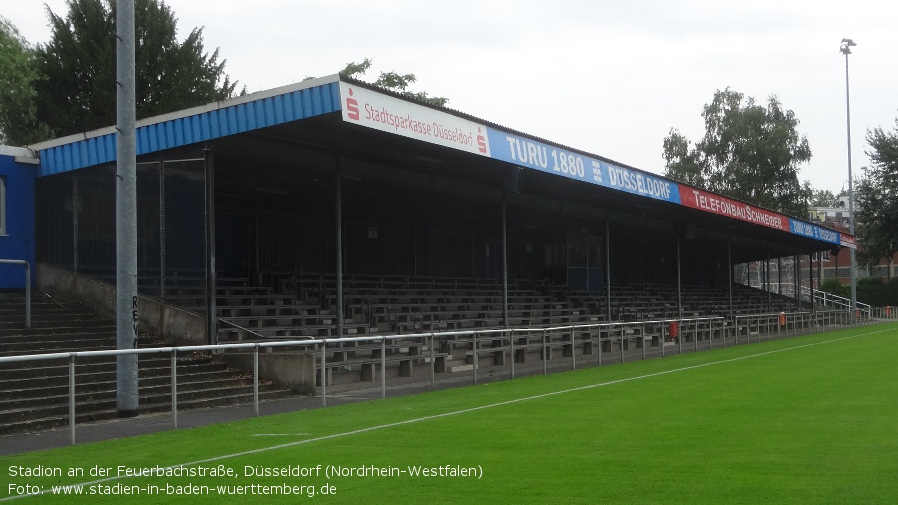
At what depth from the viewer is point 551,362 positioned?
21406 mm

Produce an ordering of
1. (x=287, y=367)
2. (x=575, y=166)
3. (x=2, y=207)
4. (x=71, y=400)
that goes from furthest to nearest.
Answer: (x=575, y=166), (x=2, y=207), (x=287, y=367), (x=71, y=400)

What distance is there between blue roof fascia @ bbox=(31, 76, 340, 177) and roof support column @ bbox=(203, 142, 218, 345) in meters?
0.50

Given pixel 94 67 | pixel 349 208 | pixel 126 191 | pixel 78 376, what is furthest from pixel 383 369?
pixel 94 67

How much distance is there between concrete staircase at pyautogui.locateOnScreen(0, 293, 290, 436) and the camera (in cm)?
1073

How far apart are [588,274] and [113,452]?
1143 inches

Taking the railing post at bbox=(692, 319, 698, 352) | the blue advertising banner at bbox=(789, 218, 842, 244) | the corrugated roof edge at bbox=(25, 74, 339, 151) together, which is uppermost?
the corrugated roof edge at bbox=(25, 74, 339, 151)

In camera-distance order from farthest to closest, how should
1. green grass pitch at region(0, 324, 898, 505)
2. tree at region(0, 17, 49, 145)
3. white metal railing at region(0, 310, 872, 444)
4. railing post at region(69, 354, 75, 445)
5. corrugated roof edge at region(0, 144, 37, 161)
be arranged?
tree at region(0, 17, 49, 145) < corrugated roof edge at region(0, 144, 37, 161) < white metal railing at region(0, 310, 872, 444) < railing post at region(69, 354, 75, 445) < green grass pitch at region(0, 324, 898, 505)

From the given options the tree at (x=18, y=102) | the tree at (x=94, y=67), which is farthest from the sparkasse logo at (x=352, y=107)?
the tree at (x=18, y=102)

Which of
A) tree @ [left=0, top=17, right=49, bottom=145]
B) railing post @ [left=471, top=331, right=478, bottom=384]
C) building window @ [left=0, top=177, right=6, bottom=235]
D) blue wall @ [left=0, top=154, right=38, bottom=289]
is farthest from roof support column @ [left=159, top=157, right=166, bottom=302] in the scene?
tree @ [left=0, top=17, right=49, bottom=145]

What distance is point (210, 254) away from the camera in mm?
17250

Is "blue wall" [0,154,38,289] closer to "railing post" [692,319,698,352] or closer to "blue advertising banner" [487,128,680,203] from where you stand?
"blue advertising banner" [487,128,680,203]

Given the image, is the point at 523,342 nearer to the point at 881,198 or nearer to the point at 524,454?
the point at 524,454

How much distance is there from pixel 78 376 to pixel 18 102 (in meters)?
29.7

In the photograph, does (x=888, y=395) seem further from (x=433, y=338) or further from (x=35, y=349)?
(x=35, y=349)
